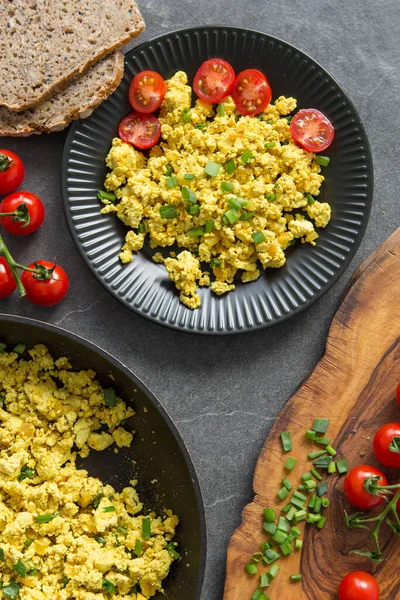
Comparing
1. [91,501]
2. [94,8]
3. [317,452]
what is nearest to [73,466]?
[91,501]

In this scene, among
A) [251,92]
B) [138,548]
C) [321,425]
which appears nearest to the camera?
[138,548]

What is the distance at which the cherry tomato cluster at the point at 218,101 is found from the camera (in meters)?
3.22

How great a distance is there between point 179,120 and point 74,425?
142cm

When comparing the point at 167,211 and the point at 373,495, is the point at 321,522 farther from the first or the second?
the point at 167,211

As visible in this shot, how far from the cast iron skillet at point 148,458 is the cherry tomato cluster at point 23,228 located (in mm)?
196

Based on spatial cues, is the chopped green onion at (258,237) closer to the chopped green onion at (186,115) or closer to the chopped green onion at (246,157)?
the chopped green onion at (246,157)

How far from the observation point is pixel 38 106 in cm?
326

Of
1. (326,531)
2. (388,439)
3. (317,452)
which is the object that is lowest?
(326,531)

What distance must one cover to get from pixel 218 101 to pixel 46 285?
113cm

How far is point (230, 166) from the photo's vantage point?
10.4ft

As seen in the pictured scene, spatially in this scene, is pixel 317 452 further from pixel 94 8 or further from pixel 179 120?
pixel 94 8

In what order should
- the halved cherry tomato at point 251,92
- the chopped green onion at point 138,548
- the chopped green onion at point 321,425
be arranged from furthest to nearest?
the halved cherry tomato at point 251,92
the chopped green onion at point 321,425
the chopped green onion at point 138,548

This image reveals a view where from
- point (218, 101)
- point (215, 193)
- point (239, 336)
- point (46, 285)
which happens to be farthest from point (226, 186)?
point (46, 285)

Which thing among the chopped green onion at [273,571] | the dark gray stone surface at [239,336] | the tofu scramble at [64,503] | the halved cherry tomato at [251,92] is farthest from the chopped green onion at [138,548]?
the halved cherry tomato at [251,92]
